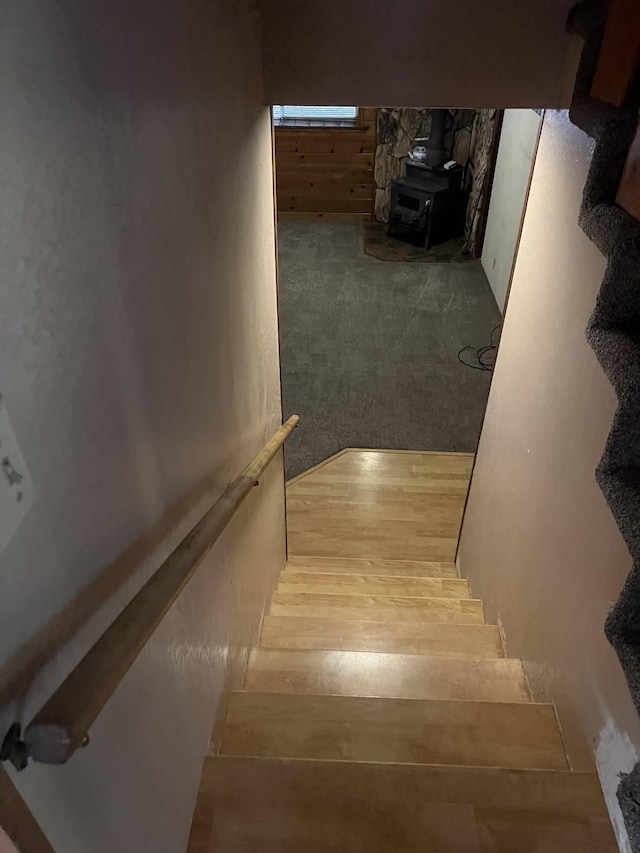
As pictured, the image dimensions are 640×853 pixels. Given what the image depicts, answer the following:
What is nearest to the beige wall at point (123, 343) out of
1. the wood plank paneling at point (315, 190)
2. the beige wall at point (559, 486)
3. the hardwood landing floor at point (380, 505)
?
the beige wall at point (559, 486)

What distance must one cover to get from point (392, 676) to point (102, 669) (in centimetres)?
147

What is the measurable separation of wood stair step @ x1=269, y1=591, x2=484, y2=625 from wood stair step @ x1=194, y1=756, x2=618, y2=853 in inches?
42.9

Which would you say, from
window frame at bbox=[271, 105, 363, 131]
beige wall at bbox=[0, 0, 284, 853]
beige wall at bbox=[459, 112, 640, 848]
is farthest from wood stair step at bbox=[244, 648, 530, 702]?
window frame at bbox=[271, 105, 363, 131]

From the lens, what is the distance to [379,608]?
2.64 meters

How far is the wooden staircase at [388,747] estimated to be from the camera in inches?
53.3

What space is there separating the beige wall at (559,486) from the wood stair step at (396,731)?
0.35 feet

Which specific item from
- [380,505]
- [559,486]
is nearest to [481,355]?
[380,505]

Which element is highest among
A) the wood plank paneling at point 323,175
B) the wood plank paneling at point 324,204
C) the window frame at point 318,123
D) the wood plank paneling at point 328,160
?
the window frame at point 318,123

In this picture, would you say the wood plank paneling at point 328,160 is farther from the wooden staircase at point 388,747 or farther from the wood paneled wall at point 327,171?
the wooden staircase at point 388,747

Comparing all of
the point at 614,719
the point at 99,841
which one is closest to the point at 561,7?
the point at 614,719

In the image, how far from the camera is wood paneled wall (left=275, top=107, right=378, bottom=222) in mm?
6941

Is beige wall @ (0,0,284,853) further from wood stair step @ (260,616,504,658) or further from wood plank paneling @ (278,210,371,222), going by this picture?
wood plank paneling @ (278,210,371,222)

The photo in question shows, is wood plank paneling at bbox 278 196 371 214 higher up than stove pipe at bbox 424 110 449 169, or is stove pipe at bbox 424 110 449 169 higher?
stove pipe at bbox 424 110 449 169

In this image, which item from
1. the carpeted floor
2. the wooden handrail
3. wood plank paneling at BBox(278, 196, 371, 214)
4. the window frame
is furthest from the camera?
wood plank paneling at BBox(278, 196, 371, 214)
